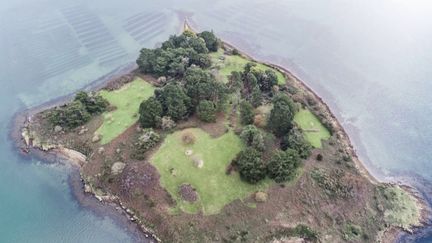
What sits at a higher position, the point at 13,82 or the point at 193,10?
the point at 193,10

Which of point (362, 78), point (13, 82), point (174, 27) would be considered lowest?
point (13, 82)

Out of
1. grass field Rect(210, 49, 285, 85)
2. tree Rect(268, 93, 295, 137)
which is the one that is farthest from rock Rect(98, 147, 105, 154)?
tree Rect(268, 93, 295, 137)

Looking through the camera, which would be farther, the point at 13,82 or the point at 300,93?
the point at 13,82

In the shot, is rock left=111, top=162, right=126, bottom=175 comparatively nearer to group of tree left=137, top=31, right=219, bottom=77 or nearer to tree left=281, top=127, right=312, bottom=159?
group of tree left=137, top=31, right=219, bottom=77

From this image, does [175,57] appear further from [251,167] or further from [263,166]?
[263,166]

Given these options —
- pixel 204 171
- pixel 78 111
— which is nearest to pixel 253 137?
pixel 204 171

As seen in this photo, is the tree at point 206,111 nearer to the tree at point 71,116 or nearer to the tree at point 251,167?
the tree at point 251,167

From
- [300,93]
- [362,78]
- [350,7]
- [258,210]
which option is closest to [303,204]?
[258,210]

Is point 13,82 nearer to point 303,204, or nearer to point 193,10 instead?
point 193,10
